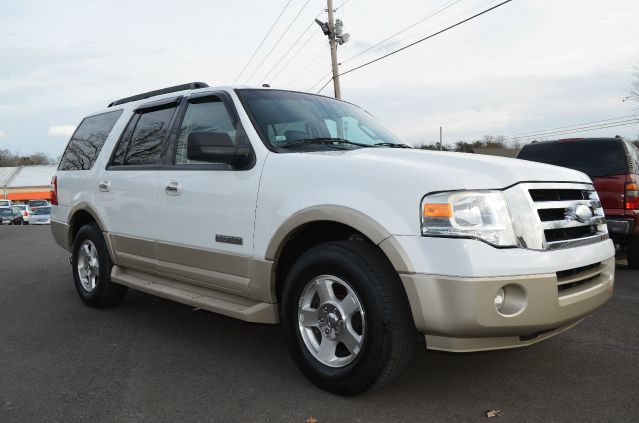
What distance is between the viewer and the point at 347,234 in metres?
3.45

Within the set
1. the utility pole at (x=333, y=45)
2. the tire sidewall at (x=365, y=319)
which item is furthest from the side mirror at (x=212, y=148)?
the utility pole at (x=333, y=45)

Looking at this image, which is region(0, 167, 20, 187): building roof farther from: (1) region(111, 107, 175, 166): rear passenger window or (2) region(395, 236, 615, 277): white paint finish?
(2) region(395, 236, 615, 277): white paint finish

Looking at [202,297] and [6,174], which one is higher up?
[202,297]

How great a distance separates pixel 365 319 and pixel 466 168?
973 millimetres

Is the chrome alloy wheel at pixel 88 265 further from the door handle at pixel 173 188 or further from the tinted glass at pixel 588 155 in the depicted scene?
the tinted glass at pixel 588 155

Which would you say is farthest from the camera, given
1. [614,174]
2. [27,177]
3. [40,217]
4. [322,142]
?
[27,177]

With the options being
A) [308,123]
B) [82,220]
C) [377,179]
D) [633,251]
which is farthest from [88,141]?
[633,251]

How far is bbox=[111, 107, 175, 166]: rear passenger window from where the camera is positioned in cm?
458

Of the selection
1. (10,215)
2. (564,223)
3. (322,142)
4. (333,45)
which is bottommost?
(10,215)

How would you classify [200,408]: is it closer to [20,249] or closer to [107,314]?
[107,314]

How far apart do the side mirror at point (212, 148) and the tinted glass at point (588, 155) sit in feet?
17.5

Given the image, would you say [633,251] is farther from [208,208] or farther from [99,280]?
[99,280]

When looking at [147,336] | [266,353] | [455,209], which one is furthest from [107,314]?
[455,209]

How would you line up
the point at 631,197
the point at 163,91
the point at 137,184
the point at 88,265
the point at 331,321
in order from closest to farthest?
1. the point at 331,321
2. the point at 137,184
3. the point at 163,91
4. the point at 88,265
5. the point at 631,197
